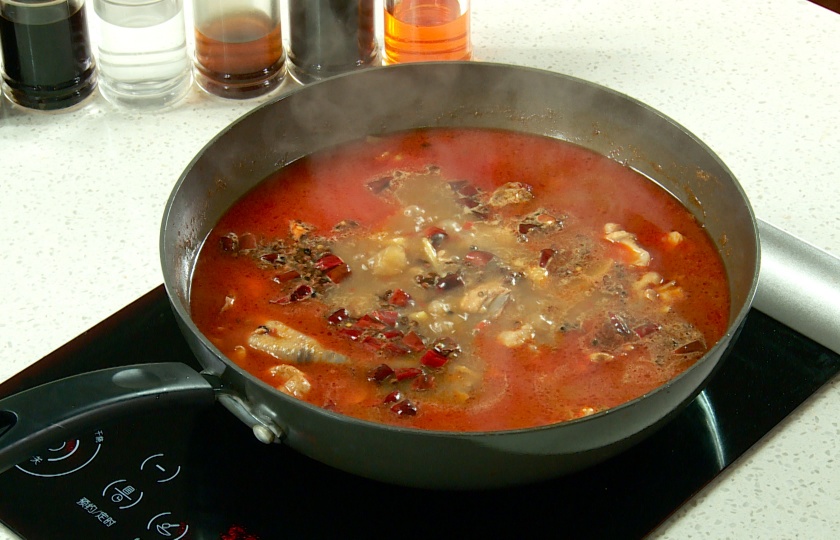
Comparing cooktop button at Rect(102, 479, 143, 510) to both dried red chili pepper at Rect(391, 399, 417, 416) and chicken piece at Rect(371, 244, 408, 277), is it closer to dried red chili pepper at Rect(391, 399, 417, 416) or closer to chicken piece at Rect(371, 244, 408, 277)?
dried red chili pepper at Rect(391, 399, 417, 416)

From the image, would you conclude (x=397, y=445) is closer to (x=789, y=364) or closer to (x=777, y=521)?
(x=777, y=521)

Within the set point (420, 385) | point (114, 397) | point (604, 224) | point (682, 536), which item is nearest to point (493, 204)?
point (604, 224)

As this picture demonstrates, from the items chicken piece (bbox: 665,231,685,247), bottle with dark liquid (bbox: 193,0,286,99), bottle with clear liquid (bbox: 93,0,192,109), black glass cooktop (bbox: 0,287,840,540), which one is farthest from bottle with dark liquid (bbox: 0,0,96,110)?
chicken piece (bbox: 665,231,685,247)

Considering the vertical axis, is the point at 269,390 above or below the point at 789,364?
above

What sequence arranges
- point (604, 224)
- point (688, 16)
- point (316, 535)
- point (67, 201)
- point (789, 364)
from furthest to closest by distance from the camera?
point (688, 16) → point (67, 201) → point (604, 224) → point (789, 364) → point (316, 535)

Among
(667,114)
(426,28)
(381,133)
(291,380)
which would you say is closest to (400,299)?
(291,380)

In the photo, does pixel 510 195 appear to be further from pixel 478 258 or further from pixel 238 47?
pixel 238 47
